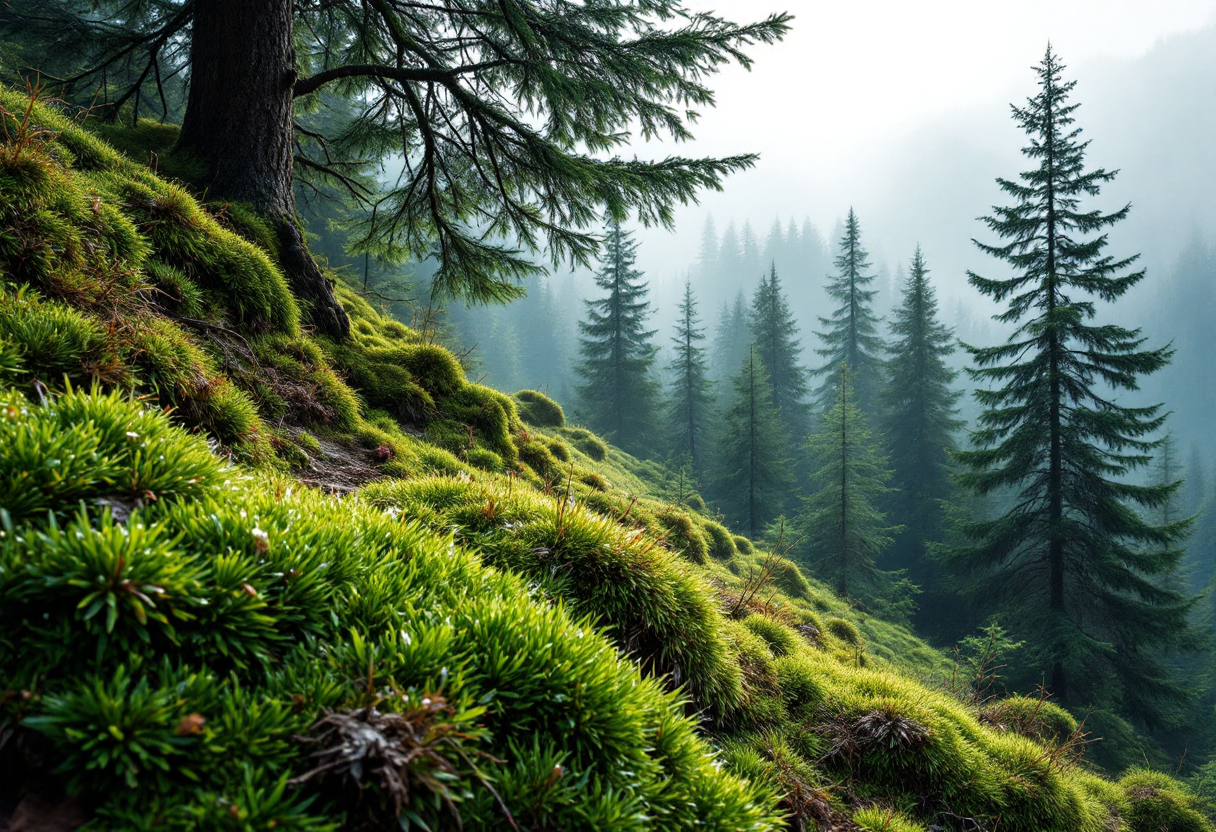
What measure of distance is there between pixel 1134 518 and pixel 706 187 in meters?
22.3

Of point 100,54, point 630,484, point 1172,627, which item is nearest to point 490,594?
point 100,54

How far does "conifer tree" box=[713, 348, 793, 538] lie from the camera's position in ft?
116

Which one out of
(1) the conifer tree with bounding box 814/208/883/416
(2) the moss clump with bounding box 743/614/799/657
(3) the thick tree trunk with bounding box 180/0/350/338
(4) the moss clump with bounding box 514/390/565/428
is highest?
(1) the conifer tree with bounding box 814/208/883/416

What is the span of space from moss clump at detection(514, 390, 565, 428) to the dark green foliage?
28.0 metres

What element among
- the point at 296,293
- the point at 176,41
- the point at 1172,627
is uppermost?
the point at 176,41

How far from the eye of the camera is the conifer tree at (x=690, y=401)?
43.4m

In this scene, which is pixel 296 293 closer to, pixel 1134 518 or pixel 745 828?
pixel 745 828

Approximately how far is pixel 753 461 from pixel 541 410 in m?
20.4

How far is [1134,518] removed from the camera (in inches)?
731

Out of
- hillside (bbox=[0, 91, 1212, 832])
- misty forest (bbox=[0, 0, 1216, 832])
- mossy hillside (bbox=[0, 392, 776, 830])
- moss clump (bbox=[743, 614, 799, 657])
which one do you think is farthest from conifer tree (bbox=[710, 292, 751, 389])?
mossy hillside (bbox=[0, 392, 776, 830])

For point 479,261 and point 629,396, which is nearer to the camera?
point 479,261

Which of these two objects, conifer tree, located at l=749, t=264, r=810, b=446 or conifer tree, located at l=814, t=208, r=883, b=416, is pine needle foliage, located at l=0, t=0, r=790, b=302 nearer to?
conifer tree, located at l=749, t=264, r=810, b=446

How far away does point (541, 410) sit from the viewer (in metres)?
19.3

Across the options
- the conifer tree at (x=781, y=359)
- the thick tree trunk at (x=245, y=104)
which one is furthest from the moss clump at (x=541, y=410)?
the conifer tree at (x=781, y=359)
